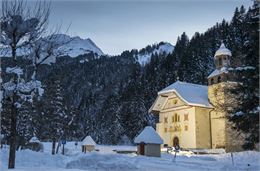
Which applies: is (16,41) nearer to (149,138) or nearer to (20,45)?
(20,45)

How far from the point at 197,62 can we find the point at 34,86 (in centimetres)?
9023

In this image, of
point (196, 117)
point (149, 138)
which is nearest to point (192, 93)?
point (196, 117)

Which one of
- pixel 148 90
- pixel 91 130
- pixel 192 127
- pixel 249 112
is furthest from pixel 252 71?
pixel 91 130

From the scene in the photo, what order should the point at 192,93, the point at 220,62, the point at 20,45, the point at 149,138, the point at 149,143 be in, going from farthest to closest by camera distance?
the point at 192,93 < the point at 220,62 < the point at 149,138 < the point at 149,143 < the point at 20,45

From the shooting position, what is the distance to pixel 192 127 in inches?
2366

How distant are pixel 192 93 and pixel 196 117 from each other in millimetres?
4972

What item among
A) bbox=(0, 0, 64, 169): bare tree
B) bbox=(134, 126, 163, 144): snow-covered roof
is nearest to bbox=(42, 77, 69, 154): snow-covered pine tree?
bbox=(134, 126, 163, 144): snow-covered roof

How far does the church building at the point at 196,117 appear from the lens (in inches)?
2345

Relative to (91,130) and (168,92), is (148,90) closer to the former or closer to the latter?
(91,130)

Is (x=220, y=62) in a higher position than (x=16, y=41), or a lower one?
higher

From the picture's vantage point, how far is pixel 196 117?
59.9 metres

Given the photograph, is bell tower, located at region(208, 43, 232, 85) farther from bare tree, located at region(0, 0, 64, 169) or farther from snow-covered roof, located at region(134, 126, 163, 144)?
bare tree, located at region(0, 0, 64, 169)

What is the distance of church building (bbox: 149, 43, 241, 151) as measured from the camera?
59.6m

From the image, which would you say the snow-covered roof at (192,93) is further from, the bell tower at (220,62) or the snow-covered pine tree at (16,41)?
the snow-covered pine tree at (16,41)
